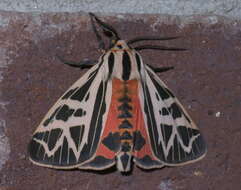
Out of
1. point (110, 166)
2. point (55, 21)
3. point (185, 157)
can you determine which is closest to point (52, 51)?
point (55, 21)

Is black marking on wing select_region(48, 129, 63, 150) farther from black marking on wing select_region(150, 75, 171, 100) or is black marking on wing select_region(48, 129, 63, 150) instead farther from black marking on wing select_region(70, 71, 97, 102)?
black marking on wing select_region(150, 75, 171, 100)

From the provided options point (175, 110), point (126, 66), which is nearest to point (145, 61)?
point (126, 66)

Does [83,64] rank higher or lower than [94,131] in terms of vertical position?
higher

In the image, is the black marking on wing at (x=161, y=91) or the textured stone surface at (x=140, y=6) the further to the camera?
the black marking on wing at (x=161, y=91)

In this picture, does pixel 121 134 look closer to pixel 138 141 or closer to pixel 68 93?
pixel 138 141

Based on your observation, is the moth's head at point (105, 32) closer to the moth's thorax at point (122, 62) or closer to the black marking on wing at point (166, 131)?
the moth's thorax at point (122, 62)

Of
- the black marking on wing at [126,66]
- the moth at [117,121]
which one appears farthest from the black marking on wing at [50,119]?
the black marking on wing at [126,66]

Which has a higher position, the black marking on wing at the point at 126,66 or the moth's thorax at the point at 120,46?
the moth's thorax at the point at 120,46
